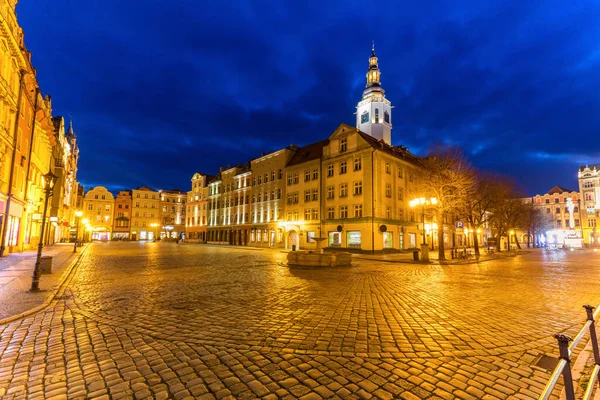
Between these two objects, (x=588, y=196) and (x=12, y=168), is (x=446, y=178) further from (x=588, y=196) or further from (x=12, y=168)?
(x=588, y=196)

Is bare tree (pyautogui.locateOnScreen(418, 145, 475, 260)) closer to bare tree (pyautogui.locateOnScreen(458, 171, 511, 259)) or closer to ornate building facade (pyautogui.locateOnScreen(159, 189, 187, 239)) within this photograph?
bare tree (pyautogui.locateOnScreen(458, 171, 511, 259))

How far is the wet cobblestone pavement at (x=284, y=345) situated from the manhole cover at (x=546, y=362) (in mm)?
129

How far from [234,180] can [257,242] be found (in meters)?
15.0

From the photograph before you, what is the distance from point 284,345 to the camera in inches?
200

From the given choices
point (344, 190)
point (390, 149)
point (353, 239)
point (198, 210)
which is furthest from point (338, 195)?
point (198, 210)

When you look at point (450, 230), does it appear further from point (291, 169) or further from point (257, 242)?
point (257, 242)

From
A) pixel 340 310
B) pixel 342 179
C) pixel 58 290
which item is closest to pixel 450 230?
pixel 342 179

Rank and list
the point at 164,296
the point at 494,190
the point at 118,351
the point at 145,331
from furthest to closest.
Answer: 1. the point at 494,190
2. the point at 164,296
3. the point at 145,331
4. the point at 118,351

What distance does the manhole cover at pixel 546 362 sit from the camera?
14.3 ft

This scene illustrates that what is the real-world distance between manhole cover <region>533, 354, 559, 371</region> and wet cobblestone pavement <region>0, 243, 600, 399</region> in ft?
0.42

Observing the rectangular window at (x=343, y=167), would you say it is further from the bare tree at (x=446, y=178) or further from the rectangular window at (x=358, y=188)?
the bare tree at (x=446, y=178)

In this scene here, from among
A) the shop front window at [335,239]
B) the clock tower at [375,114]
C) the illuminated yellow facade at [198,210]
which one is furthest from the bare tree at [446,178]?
the illuminated yellow facade at [198,210]

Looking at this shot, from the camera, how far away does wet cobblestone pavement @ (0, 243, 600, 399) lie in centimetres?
376

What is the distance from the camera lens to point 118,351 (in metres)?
4.84
